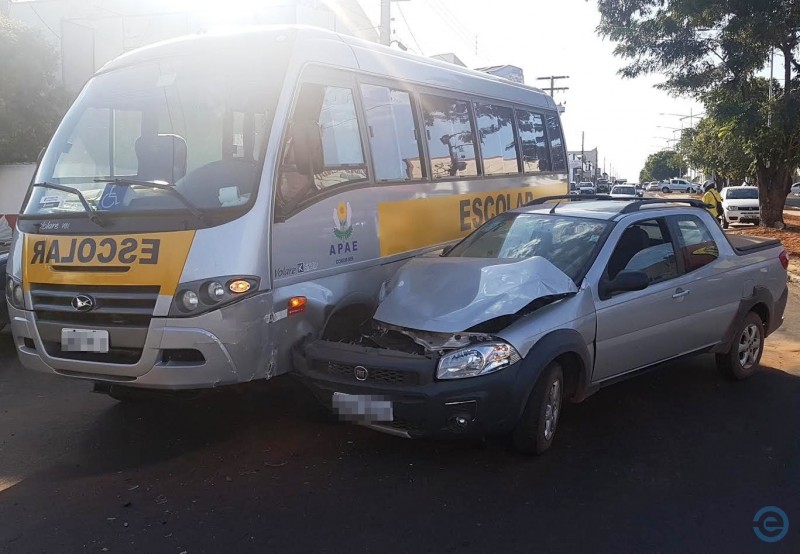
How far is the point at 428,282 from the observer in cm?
528

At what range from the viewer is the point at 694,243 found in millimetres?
6109

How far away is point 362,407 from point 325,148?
2.06 m

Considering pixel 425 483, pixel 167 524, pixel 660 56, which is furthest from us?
pixel 660 56

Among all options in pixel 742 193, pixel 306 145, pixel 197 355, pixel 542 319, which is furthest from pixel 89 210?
pixel 742 193

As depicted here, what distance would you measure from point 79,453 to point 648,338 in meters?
4.23

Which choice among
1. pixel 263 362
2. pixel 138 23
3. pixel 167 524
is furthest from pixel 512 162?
pixel 138 23

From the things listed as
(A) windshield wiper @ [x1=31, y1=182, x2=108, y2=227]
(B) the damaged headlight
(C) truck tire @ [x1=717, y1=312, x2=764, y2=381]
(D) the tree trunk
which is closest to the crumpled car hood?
(B) the damaged headlight

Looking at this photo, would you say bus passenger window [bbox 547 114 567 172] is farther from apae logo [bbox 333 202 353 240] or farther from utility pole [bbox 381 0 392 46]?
utility pole [bbox 381 0 392 46]

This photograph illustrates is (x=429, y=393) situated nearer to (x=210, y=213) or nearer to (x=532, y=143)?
(x=210, y=213)

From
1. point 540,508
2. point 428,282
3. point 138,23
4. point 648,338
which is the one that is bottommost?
point 540,508

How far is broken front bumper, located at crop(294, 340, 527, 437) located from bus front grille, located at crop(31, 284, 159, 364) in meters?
1.31

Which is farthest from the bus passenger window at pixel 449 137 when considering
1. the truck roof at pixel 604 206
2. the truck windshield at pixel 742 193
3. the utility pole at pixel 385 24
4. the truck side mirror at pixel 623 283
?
the truck windshield at pixel 742 193

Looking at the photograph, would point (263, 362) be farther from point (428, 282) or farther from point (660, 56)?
point (660, 56)

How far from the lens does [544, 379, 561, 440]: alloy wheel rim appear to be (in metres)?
4.64
